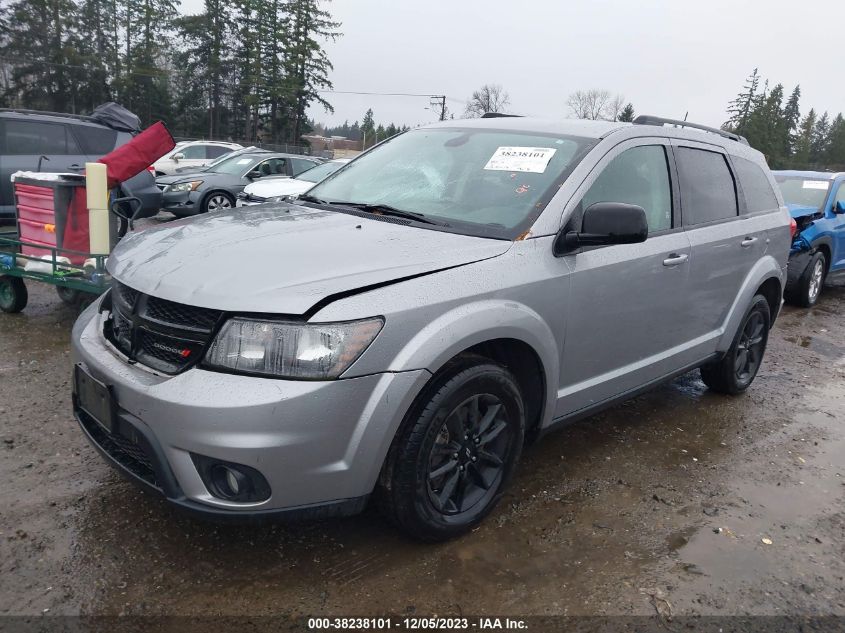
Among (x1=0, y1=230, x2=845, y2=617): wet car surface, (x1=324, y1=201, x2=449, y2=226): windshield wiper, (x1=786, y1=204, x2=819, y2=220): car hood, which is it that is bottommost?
(x1=0, y1=230, x2=845, y2=617): wet car surface

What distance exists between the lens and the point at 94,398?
8.22 feet

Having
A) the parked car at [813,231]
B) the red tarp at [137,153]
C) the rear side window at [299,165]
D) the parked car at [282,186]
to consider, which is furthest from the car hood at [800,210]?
the rear side window at [299,165]

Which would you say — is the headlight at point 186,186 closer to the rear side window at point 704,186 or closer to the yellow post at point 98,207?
the yellow post at point 98,207

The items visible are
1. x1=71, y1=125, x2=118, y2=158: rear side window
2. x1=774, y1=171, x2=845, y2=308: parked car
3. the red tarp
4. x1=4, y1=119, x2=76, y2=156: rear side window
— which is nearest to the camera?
the red tarp

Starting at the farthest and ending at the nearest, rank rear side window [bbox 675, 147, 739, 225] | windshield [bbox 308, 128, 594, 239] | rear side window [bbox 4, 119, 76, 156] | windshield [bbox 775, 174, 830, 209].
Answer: rear side window [bbox 4, 119, 76, 156] < windshield [bbox 775, 174, 830, 209] < rear side window [bbox 675, 147, 739, 225] < windshield [bbox 308, 128, 594, 239]

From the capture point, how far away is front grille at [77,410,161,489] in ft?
7.73

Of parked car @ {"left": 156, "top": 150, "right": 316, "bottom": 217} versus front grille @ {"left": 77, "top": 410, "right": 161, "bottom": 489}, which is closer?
front grille @ {"left": 77, "top": 410, "right": 161, "bottom": 489}

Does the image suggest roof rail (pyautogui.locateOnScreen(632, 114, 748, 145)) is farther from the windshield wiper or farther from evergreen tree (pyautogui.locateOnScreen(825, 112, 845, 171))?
evergreen tree (pyautogui.locateOnScreen(825, 112, 845, 171))

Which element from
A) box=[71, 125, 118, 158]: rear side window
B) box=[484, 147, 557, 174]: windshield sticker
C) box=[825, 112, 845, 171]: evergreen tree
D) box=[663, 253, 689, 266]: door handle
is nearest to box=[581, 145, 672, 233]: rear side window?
box=[663, 253, 689, 266]: door handle

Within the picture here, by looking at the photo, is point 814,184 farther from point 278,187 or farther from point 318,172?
point 278,187

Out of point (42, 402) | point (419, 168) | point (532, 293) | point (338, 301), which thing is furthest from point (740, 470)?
point (42, 402)

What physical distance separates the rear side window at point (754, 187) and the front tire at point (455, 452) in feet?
8.71

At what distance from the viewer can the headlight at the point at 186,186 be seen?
1200 cm

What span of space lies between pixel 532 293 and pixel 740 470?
1920 millimetres
